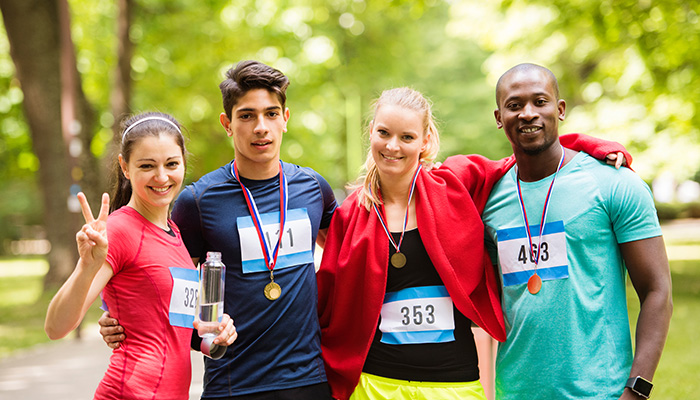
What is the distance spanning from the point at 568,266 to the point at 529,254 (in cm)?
20

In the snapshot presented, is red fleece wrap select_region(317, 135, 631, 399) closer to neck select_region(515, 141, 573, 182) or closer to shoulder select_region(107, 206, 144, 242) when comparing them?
neck select_region(515, 141, 573, 182)

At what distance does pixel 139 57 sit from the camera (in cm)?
1897

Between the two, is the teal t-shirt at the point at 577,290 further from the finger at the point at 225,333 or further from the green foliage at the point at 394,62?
the green foliage at the point at 394,62

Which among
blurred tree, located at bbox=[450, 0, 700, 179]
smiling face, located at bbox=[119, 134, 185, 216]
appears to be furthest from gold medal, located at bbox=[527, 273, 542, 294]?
blurred tree, located at bbox=[450, 0, 700, 179]

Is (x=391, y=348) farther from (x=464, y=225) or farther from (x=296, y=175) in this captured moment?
(x=296, y=175)

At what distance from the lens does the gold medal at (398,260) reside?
3.33 metres

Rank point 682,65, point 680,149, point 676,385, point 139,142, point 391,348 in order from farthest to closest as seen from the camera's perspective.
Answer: point 680,149 < point 682,65 < point 676,385 < point 391,348 < point 139,142

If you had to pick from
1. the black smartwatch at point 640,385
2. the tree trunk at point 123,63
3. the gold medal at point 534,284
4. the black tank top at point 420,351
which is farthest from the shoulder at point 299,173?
the tree trunk at point 123,63

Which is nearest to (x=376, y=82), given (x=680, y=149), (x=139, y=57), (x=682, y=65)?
(x=139, y=57)

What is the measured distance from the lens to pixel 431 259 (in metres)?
3.30

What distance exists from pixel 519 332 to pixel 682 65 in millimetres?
11455

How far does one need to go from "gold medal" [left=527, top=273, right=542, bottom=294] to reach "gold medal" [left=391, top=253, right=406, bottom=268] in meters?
0.61

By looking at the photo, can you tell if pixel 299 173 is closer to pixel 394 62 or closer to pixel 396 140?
pixel 396 140

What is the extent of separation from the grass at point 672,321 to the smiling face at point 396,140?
5.27 meters
